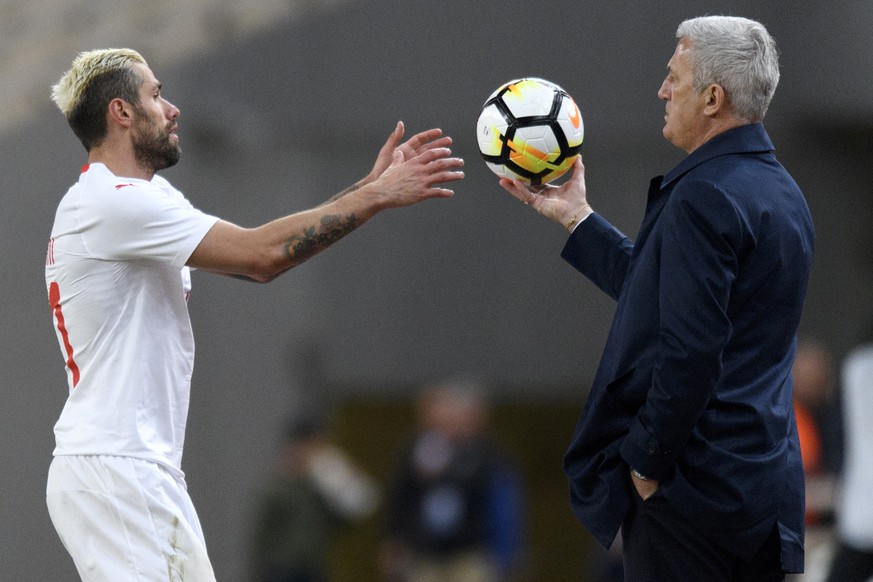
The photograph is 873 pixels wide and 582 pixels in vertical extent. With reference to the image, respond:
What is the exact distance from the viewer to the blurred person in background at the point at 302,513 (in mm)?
10383

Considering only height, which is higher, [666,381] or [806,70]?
[666,381]

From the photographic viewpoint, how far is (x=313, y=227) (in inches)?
178

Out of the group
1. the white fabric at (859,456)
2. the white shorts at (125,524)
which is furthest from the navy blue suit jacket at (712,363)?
the white fabric at (859,456)

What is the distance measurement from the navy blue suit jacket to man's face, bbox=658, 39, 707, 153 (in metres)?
0.10

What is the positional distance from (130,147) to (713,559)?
2.43 meters

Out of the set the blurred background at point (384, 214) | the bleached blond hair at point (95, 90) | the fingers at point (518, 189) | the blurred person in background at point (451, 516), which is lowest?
the blurred person in background at point (451, 516)

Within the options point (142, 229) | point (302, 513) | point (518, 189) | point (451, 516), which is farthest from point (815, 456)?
point (142, 229)

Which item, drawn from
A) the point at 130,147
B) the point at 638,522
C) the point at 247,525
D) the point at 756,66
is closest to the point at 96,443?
the point at 130,147

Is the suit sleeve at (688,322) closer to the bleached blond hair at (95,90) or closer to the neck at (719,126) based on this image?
the neck at (719,126)

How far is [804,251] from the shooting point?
4191 millimetres

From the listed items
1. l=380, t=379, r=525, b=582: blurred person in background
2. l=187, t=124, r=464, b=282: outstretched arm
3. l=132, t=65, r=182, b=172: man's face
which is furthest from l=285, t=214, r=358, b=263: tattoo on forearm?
l=380, t=379, r=525, b=582: blurred person in background

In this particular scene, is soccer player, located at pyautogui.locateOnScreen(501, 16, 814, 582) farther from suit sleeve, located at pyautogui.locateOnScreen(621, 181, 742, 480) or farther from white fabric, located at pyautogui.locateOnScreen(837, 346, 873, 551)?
white fabric, located at pyautogui.locateOnScreen(837, 346, 873, 551)

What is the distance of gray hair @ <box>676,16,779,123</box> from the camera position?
4.21 meters

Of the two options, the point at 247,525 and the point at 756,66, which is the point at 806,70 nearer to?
the point at 247,525
